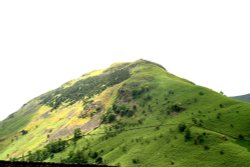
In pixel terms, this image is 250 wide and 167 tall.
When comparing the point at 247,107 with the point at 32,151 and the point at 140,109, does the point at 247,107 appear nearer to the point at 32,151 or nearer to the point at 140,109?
the point at 140,109

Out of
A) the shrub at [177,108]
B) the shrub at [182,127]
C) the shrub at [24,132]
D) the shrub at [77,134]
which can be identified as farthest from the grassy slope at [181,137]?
the shrub at [24,132]

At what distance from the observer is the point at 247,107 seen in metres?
111

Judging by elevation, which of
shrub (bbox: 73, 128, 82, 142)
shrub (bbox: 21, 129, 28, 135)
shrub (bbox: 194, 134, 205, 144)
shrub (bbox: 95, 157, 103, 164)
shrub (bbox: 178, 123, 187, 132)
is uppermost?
shrub (bbox: 178, 123, 187, 132)

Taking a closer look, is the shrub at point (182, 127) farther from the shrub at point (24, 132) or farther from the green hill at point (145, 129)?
the shrub at point (24, 132)

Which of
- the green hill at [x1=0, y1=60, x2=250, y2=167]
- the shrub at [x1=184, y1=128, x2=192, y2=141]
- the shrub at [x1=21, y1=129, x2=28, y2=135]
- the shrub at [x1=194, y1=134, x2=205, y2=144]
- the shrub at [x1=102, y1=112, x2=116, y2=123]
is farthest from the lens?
the shrub at [x1=21, y1=129, x2=28, y2=135]

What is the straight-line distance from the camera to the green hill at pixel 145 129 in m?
94.7

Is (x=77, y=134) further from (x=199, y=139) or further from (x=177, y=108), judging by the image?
(x=199, y=139)

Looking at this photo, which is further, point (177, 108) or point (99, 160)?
point (177, 108)

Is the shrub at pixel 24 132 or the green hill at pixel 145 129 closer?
the green hill at pixel 145 129

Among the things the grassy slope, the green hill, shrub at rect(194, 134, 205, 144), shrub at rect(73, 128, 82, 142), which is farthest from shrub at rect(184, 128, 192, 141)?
shrub at rect(73, 128, 82, 142)

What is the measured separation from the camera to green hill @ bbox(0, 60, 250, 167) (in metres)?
94.7

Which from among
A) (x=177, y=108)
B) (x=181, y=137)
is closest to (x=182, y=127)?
(x=181, y=137)

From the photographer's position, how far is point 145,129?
385 ft

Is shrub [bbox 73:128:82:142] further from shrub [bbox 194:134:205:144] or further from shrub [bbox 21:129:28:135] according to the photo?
shrub [bbox 21:129:28:135]
